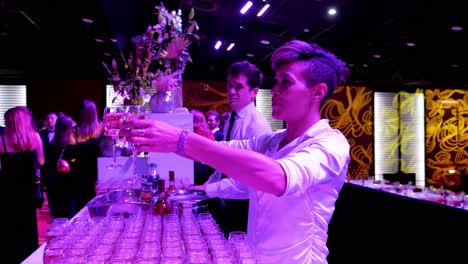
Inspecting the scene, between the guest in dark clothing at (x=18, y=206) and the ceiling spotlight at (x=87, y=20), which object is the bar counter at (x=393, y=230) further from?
the ceiling spotlight at (x=87, y=20)

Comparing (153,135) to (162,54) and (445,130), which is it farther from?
(445,130)

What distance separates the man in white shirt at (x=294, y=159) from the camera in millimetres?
1078

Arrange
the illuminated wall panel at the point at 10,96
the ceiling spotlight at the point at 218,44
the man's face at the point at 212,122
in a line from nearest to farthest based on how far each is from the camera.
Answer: the man's face at the point at 212,122
the ceiling spotlight at the point at 218,44
the illuminated wall panel at the point at 10,96

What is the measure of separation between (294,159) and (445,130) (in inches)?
450

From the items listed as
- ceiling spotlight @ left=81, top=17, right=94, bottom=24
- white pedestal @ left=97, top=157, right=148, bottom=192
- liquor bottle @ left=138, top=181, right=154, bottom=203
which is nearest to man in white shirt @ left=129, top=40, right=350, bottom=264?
liquor bottle @ left=138, top=181, right=154, bottom=203

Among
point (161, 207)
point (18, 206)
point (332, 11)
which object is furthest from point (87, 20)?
point (161, 207)

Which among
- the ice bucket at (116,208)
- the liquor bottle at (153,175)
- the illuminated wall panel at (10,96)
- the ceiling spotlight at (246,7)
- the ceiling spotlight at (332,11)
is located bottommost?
the ice bucket at (116,208)

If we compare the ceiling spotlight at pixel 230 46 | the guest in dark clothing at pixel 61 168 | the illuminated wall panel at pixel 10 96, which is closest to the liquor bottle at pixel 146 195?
the guest in dark clothing at pixel 61 168

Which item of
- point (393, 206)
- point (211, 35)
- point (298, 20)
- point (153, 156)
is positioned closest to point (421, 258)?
point (393, 206)

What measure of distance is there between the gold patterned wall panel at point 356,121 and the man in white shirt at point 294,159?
928 centimetres

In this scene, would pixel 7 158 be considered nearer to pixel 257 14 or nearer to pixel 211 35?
pixel 257 14

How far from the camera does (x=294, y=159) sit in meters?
1.13

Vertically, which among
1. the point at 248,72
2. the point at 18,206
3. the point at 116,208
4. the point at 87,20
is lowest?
the point at 18,206

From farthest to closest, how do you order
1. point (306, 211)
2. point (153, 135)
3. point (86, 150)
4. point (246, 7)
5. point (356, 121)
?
point (356, 121) < point (246, 7) < point (86, 150) < point (306, 211) < point (153, 135)
